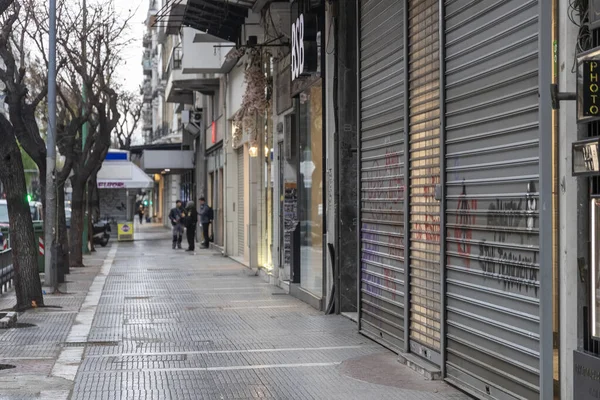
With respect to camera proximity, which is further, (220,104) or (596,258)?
(220,104)

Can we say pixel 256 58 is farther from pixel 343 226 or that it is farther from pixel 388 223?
pixel 388 223

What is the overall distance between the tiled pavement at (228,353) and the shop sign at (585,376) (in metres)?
2.33

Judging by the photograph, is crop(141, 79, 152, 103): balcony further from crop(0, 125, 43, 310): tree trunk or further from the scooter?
crop(0, 125, 43, 310): tree trunk

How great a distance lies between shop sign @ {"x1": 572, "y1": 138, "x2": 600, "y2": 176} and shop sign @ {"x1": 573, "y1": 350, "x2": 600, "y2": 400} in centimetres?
118

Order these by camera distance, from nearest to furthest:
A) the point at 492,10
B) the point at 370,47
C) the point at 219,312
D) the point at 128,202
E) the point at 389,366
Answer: the point at 492,10 → the point at 389,366 → the point at 370,47 → the point at 219,312 → the point at 128,202

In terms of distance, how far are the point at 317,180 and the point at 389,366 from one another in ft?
20.7

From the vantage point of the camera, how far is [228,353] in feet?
36.4

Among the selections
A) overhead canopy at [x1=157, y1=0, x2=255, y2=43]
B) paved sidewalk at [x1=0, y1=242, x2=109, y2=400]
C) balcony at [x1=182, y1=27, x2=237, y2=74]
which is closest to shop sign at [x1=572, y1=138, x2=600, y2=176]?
paved sidewalk at [x1=0, y1=242, x2=109, y2=400]

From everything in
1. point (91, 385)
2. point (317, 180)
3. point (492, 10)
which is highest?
point (492, 10)

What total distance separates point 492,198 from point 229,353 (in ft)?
14.4

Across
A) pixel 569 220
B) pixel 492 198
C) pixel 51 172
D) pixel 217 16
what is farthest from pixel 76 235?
pixel 569 220

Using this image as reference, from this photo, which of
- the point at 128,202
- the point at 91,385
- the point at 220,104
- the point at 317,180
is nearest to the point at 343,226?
the point at 317,180

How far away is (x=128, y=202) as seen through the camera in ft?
154

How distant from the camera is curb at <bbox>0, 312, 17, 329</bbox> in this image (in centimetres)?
1326
